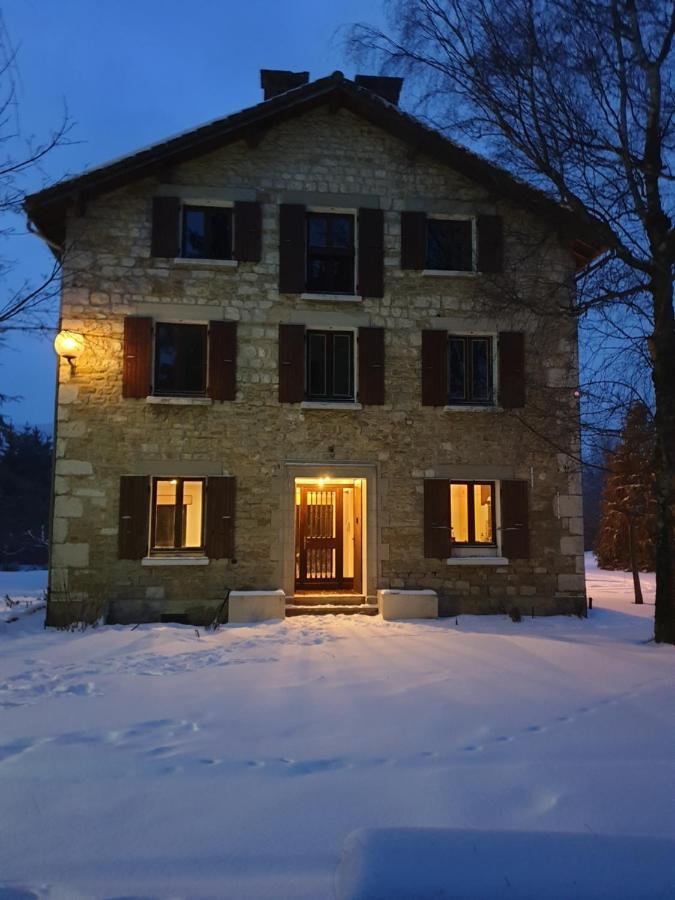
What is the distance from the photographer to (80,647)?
7410 mm

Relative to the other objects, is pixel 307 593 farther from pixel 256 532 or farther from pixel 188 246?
pixel 188 246

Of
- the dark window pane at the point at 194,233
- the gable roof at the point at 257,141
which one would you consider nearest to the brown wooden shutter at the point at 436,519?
the gable roof at the point at 257,141

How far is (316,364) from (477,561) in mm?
4196

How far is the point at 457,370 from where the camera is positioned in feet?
35.9

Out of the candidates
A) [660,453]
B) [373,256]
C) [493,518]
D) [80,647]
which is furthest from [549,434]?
[80,647]

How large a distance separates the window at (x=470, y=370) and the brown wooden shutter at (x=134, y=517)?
5.25 meters

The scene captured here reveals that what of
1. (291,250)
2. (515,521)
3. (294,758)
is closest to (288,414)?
(291,250)

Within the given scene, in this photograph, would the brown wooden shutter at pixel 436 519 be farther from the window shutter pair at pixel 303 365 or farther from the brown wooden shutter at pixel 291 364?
Result: the brown wooden shutter at pixel 291 364

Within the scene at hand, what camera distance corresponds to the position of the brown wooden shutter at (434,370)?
417 inches

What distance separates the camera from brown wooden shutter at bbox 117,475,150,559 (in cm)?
979

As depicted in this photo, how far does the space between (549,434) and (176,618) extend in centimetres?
656

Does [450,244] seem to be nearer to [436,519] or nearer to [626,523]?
[436,519]

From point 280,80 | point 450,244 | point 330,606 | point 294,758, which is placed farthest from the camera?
point 280,80

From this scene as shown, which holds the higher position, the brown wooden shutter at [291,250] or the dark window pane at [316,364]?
the brown wooden shutter at [291,250]
